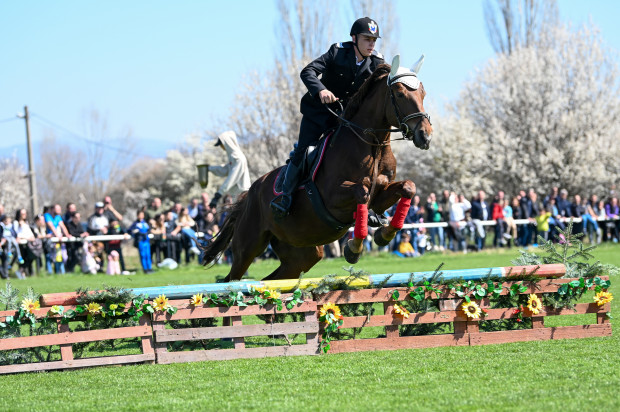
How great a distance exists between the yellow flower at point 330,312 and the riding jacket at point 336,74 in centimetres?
226

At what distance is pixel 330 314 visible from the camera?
7.09 metres

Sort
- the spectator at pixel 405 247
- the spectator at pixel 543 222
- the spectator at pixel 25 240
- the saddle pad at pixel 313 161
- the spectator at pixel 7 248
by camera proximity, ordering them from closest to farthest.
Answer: the saddle pad at pixel 313 161, the spectator at pixel 7 248, the spectator at pixel 25 240, the spectator at pixel 405 247, the spectator at pixel 543 222

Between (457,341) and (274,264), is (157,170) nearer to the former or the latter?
(274,264)

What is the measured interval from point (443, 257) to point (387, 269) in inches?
165

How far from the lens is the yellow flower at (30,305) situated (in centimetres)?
655

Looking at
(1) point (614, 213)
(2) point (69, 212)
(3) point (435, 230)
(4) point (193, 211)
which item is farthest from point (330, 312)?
(1) point (614, 213)

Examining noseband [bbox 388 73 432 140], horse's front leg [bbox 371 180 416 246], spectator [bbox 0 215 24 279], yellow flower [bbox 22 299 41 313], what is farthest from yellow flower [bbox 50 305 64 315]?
spectator [bbox 0 215 24 279]

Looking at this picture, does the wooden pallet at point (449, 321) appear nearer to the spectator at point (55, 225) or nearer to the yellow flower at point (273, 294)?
the yellow flower at point (273, 294)

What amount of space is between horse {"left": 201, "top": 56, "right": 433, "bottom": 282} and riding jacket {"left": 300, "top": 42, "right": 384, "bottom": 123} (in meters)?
0.40

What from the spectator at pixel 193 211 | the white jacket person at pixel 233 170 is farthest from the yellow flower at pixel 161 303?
the spectator at pixel 193 211

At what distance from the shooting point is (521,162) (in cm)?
3800

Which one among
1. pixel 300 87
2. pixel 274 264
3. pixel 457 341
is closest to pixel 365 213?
pixel 457 341

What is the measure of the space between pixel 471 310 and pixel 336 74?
9.79ft

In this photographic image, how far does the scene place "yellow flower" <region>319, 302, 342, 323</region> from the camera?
7.07 metres
